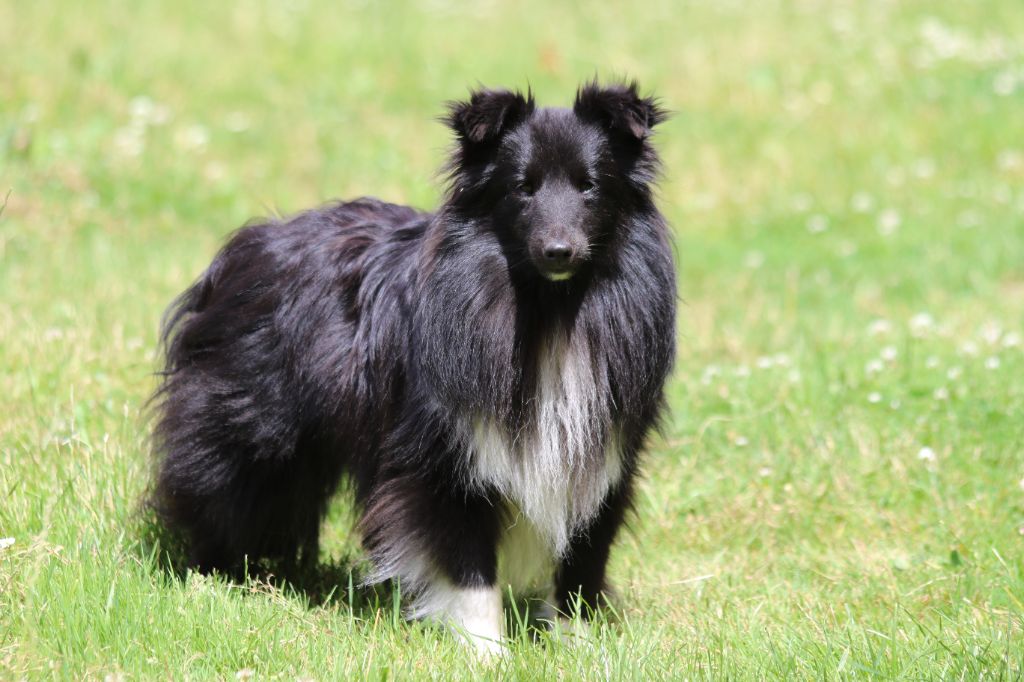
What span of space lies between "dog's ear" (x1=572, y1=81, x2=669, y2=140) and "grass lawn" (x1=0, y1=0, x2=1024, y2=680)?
1.09 metres

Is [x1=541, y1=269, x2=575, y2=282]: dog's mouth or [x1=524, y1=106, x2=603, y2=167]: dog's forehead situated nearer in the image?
[x1=541, y1=269, x2=575, y2=282]: dog's mouth

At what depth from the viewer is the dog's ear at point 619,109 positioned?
378cm

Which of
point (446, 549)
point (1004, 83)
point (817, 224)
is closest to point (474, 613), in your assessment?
point (446, 549)

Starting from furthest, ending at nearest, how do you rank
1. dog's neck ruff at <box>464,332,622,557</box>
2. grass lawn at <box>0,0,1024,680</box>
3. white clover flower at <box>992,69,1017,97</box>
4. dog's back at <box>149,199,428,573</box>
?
white clover flower at <box>992,69,1017,97</box>, dog's back at <box>149,199,428,573</box>, dog's neck ruff at <box>464,332,622,557</box>, grass lawn at <box>0,0,1024,680</box>

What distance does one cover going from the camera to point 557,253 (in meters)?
3.58

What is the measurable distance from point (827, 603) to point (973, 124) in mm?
7980

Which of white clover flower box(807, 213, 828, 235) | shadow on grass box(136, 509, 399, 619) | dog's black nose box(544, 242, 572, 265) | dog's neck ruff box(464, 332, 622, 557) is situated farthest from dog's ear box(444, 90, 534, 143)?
white clover flower box(807, 213, 828, 235)

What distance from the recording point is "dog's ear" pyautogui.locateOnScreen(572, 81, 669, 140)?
12.4 feet

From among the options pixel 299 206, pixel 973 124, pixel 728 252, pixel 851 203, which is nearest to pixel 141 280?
pixel 299 206

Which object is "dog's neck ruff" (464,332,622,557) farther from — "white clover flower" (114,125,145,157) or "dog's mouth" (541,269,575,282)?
"white clover flower" (114,125,145,157)

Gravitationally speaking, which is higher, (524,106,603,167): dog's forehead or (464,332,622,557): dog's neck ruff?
(524,106,603,167): dog's forehead

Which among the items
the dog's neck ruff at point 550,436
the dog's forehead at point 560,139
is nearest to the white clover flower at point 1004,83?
the dog's forehead at point 560,139

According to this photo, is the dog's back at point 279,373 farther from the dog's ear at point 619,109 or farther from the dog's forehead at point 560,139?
the dog's ear at point 619,109

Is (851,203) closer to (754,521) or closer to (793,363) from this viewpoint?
(793,363)
